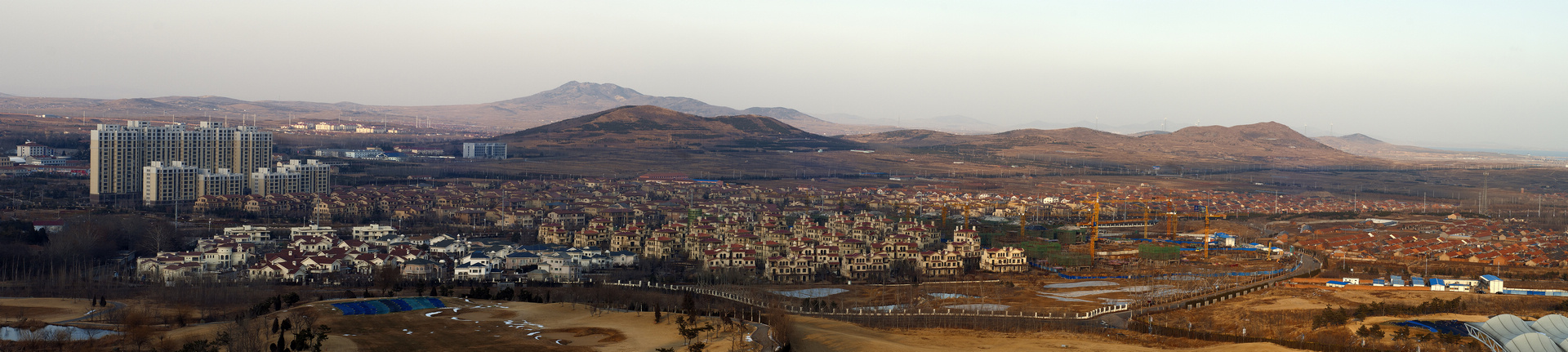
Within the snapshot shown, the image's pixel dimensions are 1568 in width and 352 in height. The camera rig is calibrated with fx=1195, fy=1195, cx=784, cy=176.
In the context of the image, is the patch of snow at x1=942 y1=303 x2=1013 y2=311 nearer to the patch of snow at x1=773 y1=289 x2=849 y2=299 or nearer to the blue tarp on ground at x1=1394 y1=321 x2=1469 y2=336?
the patch of snow at x1=773 y1=289 x2=849 y2=299

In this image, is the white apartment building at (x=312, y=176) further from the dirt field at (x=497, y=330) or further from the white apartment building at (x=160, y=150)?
the dirt field at (x=497, y=330)

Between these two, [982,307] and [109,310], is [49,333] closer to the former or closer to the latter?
[109,310]

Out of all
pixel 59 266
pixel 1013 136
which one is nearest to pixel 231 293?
pixel 59 266

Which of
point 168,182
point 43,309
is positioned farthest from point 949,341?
point 168,182

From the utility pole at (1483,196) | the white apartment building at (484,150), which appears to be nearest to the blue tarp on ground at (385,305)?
the utility pole at (1483,196)

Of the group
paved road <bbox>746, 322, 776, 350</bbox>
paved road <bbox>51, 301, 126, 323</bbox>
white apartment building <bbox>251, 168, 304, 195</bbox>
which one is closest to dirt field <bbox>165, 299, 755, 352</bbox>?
paved road <bbox>746, 322, 776, 350</bbox>

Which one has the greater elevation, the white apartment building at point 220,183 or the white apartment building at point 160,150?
the white apartment building at point 160,150

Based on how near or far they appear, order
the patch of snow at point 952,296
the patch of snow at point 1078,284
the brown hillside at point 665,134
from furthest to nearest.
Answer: the brown hillside at point 665,134 < the patch of snow at point 1078,284 < the patch of snow at point 952,296
